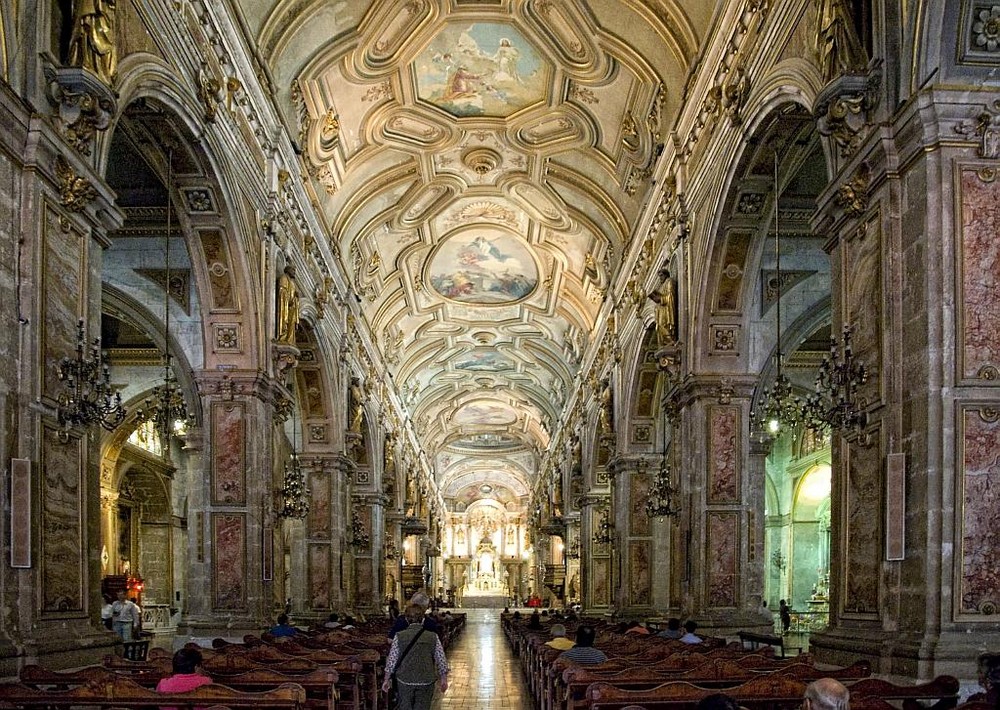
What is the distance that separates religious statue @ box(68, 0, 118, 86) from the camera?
26.2ft

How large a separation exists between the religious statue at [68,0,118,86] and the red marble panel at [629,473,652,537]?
16.2 m

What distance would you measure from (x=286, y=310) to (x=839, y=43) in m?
10.4

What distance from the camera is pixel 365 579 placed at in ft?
95.9

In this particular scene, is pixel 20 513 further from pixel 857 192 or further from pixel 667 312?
pixel 667 312

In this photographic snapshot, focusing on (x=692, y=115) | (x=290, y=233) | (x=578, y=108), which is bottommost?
(x=290, y=233)

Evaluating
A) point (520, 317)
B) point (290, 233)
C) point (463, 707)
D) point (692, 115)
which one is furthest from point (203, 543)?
point (520, 317)

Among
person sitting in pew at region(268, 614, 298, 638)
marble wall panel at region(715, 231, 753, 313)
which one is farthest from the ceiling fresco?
person sitting in pew at region(268, 614, 298, 638)

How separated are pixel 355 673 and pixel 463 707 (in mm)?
2906

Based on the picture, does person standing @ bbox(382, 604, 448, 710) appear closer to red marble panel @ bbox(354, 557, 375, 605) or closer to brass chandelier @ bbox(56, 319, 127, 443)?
brass chandelier @ bbox(56, 319, 127, 443)

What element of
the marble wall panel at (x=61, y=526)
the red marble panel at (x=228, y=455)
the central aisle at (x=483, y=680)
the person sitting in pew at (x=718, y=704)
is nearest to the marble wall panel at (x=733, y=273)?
the central aisle at (x=483, y=680)

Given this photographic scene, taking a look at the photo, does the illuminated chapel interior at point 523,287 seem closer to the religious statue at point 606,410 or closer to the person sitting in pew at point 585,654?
the religious statue at point 606,410

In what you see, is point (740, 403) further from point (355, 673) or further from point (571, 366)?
point (571, 366)

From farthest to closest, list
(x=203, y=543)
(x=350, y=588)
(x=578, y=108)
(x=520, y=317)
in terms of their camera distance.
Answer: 1. (x=520, y=317)
2. (x=350, y=588)
3. (x=578, y=108)
4. (x=203, y=543)

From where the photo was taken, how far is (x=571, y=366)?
34.8 metres
